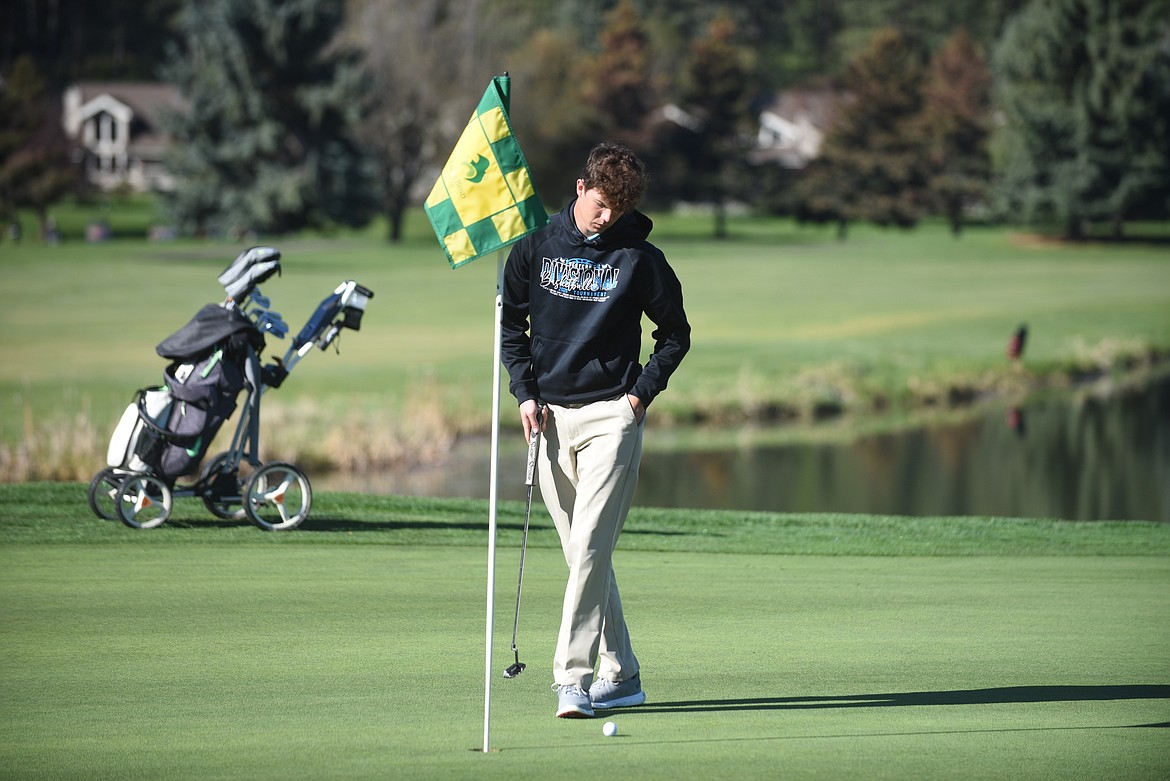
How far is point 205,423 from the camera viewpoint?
9.12 metres

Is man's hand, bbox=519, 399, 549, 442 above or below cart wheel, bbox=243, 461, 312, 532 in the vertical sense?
above

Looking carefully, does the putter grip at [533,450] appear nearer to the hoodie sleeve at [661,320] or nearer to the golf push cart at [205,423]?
the hoodie sleeve at [661,320]

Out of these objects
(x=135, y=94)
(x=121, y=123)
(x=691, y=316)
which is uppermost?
(x=135, y=94)

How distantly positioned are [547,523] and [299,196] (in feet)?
160

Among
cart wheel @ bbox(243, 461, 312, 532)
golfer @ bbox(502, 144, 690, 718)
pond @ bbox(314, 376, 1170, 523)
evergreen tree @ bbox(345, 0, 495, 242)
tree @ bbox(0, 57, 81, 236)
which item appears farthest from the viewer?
evergreen tree @ bbox(345, 0, 495, 242)

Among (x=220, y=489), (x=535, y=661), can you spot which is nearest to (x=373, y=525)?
(x=220, y=489)

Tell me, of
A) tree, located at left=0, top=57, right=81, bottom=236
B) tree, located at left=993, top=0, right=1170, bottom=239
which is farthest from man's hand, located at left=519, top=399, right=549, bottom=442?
tree, located at left=993, top=0, right=1170, bottom=239

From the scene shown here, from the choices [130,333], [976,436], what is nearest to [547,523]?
[976,436]

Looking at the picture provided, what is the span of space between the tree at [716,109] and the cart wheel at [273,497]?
6354 cm

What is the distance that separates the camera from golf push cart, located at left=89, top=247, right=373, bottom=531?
9.05m

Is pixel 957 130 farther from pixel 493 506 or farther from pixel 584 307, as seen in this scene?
pixel 493 506

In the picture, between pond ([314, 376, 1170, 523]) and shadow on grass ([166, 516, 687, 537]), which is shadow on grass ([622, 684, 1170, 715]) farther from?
pond ([314, 376, 1170, 523])

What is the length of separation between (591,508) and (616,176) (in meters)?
1.10

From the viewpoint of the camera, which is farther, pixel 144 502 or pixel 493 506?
pixel 144 502
